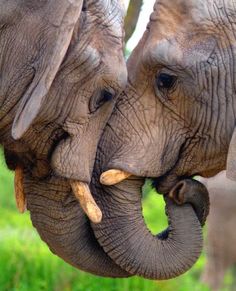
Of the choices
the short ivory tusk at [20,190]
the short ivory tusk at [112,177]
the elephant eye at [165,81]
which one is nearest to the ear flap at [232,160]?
the elephant eye at [165,81]

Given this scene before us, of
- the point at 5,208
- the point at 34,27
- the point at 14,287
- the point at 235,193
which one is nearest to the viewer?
the point at 34,27

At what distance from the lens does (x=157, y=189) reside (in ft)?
18.7

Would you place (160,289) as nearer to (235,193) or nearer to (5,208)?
(235,193)

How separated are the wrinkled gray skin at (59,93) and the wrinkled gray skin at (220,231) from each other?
12.8 feet

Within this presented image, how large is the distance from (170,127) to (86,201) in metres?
0.63

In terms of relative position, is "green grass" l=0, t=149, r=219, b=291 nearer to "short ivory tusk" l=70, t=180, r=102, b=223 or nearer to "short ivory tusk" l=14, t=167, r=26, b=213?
"short ivory tusk" l=14, t=167, r=26, b=213

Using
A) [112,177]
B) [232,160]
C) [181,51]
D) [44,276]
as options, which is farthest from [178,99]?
[44,276]

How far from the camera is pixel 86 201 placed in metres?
5.28

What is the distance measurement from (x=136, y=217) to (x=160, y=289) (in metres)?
1.26

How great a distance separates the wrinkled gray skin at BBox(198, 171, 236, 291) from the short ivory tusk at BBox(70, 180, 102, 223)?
4.00 meters

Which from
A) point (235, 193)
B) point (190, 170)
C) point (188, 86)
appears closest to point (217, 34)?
point (188, 86)

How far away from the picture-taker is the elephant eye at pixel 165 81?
559cm

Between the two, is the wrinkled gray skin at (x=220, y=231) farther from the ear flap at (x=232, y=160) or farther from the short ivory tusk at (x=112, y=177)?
the short ivory tusk at (x=112, y=177)

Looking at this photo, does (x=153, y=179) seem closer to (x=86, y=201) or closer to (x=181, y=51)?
(x=86, y=201)
